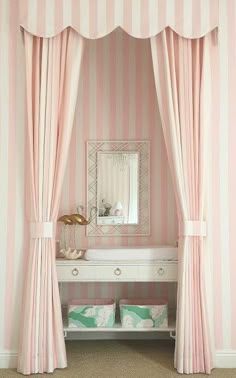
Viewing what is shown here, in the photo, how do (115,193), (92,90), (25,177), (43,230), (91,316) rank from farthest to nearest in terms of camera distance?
1. (92,90)
2. (115,193)
3. (91,316)
4. (25,177)
5. (43,230)

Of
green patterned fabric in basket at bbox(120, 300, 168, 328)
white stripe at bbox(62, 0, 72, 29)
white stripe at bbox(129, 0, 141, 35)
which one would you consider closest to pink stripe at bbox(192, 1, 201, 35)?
white stripe at bbox(129, 0, 141, 35)

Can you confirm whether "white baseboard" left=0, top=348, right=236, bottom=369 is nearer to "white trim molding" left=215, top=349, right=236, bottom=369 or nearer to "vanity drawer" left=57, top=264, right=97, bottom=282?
"white trim molding" left=215, top=349, right=236, bottom=369

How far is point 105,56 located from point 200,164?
156cm

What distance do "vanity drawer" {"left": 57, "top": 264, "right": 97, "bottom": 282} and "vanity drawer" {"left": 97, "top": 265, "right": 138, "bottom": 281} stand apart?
0.18ft

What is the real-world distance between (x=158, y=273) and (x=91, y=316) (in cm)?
60

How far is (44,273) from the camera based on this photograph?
337 centimetres

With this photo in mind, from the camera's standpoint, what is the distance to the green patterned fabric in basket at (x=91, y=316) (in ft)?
12.1

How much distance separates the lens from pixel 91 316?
12.1ft

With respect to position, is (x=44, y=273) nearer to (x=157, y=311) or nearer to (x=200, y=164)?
(x=157, y=311)

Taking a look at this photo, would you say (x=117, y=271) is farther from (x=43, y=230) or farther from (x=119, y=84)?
(x=119, y=84)

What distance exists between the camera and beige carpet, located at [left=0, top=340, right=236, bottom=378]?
11.0 ft

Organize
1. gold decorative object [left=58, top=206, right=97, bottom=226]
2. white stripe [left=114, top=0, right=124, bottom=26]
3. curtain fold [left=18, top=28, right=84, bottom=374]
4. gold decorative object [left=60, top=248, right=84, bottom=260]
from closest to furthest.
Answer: curtain fold [left=18, top=28, right=84, bottom=374], white stripe [left=114, top=0, right=124, bottom=26], gold decorative object [left=60, top=248, right=84, bottom=260], gold decorative object [left=58, top=206, right=97, bottom=226]

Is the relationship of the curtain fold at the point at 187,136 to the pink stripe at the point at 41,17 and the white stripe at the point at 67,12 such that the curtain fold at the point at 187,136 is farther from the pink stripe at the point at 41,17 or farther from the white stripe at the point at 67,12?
the pink stripe at the point at 41,17

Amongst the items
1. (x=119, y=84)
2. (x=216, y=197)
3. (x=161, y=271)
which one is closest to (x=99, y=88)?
(x=119, y=84)
